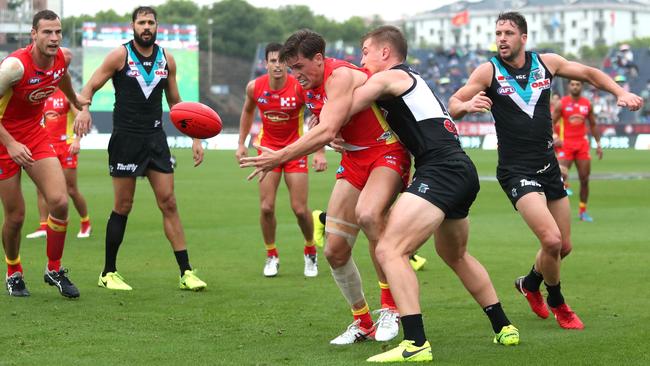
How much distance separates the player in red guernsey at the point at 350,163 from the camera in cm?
746

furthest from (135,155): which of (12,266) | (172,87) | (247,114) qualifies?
(247,114)

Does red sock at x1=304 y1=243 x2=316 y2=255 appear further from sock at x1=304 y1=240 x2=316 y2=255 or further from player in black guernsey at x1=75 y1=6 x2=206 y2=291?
player in black guernsey at x1=75 y1=6 x2=206 y2=291

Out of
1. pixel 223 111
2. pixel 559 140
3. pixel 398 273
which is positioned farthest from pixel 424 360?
pixel 223 111

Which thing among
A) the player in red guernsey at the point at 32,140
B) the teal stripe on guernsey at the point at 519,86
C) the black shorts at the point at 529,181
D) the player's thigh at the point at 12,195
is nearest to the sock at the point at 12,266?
the player in red guernsey at the point at 32,140

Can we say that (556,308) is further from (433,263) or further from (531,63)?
(433,263)

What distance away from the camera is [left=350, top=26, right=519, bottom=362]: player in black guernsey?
24.2 ft

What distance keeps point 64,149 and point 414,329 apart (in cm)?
1065

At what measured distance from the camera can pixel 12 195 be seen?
1032 centimetres

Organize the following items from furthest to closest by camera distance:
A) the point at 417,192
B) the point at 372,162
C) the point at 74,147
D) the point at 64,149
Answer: the point at 64,149 → the point at 74,147 → the point at 372,162 → the point at 417,192

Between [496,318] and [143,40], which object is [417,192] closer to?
[496,318]

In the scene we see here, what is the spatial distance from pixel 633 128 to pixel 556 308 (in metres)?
52.3

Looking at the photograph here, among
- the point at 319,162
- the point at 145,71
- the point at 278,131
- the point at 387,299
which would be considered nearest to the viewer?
the point at 387,299

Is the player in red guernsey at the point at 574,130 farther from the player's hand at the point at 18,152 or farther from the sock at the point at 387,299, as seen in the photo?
the player's hand at the point at 18,152

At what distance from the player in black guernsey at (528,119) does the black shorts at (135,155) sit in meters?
3.56
